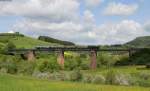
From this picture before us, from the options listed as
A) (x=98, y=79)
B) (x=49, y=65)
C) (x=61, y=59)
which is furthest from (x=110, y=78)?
(x=61, y=59)

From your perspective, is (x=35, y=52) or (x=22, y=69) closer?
(x=22, y=69)

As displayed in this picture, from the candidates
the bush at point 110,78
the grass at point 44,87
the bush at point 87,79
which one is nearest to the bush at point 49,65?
the bush at point 87,79

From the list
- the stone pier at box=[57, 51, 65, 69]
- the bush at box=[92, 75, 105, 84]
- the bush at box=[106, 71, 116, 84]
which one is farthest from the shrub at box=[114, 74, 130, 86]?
the stone pier at box=[57, 51, 65, 69]

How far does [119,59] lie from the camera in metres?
168

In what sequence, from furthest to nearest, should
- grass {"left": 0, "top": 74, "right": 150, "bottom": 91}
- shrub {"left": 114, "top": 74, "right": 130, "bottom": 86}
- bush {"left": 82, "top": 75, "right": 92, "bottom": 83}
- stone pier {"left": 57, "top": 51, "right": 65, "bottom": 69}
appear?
stone pier {"left": 57, "top": 51, "right": 65, "bottom": 69}, bush {"left": 82, "top": 75, "right": 92, "bottom": 83}, shrub {"left": 114, "top": 74, "right": 130, "bottom": 86}, grass {"left": 0, "top": 74, "right": 150, "bottom": 91}

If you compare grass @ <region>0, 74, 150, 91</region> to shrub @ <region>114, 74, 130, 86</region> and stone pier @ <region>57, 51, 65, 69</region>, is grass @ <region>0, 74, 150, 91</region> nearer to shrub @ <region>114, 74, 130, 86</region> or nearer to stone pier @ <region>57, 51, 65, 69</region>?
shrub @ <region>114, 74, 130, 86</region>

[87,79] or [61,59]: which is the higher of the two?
[61,59]

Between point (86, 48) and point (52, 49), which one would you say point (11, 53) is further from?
point (86, 48)

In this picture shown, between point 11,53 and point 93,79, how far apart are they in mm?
134652

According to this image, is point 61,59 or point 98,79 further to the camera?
point 61,59

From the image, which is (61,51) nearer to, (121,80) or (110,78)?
(110,78)

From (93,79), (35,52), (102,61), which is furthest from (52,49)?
(93,79)

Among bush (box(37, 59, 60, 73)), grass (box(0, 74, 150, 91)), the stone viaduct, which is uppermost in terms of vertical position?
the stone viaduct

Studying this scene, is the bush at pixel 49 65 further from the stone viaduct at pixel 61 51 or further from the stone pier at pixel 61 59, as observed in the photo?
the stone viaduct at pixel 61 51
